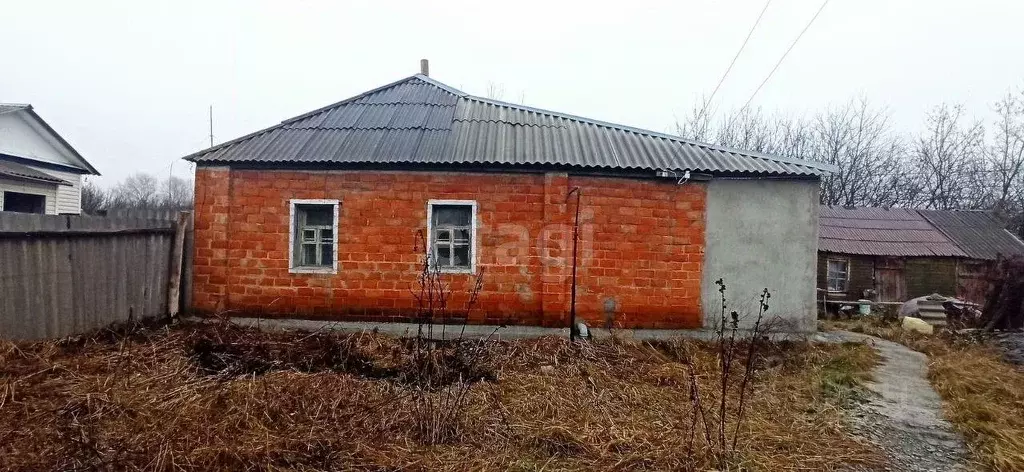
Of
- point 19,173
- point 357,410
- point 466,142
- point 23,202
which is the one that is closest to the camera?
point 357,410

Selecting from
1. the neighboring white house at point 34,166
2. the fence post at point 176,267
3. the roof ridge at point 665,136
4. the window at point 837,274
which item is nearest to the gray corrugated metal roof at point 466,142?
the roof ridge at point 665,136

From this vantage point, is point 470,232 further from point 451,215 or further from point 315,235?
point 315,235

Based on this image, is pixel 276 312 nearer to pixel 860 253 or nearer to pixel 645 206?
pixel 645 206

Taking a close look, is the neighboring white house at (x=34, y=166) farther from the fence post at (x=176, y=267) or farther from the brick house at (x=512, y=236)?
the brick house at (x=512, y=236)

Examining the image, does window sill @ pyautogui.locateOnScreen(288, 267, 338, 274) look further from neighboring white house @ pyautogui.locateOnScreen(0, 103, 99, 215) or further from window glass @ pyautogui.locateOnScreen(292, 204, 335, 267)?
neighboring white house @ pyautogui.locateOnScreen(0, 103, 99, 215)

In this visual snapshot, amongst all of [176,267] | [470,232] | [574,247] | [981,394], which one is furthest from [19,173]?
[981,394]

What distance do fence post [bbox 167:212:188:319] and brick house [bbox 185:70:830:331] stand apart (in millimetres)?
218

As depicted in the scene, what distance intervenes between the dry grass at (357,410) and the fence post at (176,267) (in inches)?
47.5

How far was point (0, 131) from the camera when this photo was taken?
14938mm

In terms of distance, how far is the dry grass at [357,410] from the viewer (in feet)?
11.0

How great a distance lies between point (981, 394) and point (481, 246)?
20.2 feet

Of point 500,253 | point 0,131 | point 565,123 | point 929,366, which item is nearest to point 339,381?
point 500,253

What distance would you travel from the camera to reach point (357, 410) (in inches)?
162

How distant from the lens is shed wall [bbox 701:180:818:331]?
24.2 ft
